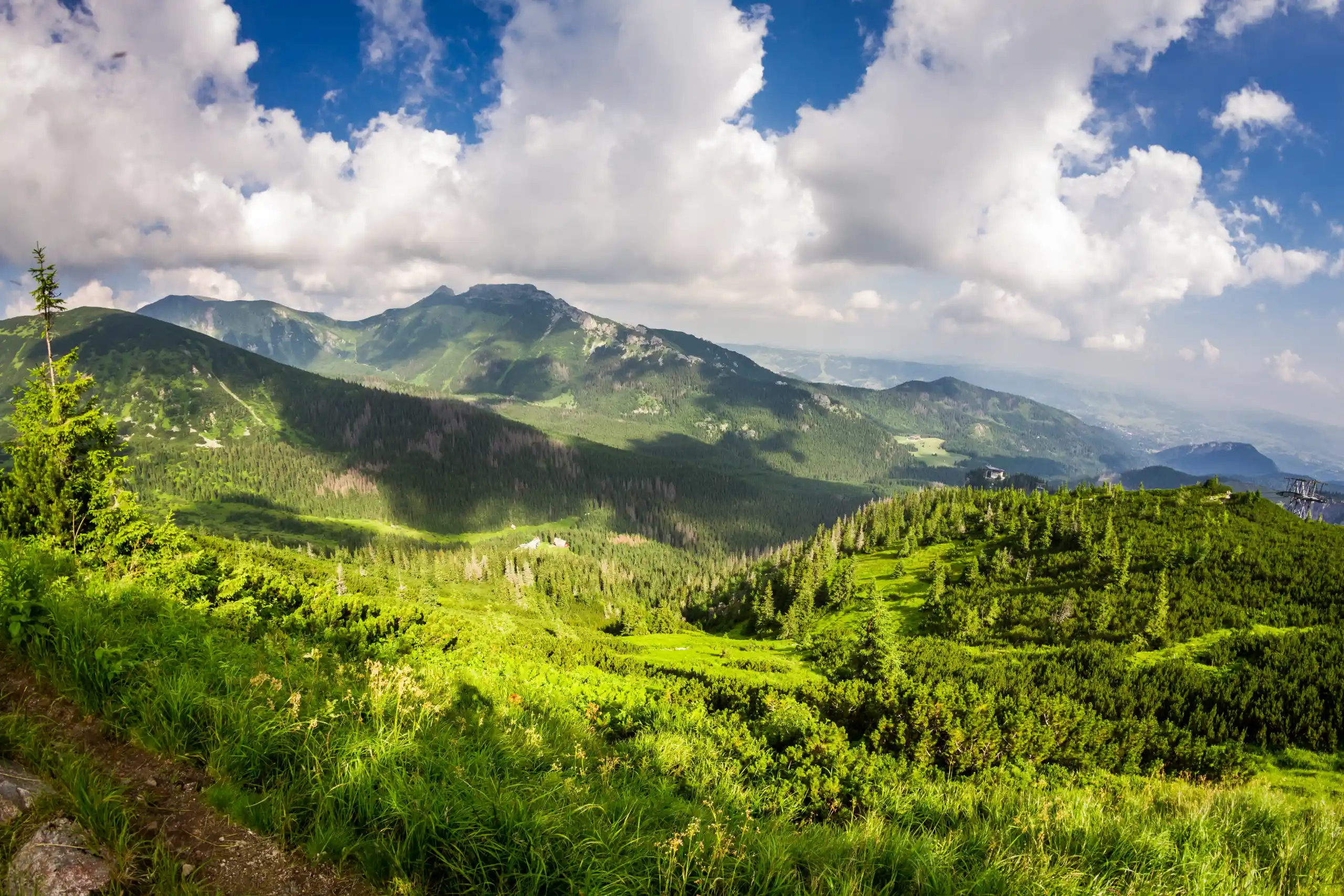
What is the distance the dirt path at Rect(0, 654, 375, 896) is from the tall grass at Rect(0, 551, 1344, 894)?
16cm

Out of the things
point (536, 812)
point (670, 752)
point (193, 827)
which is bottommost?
point (670, 752)

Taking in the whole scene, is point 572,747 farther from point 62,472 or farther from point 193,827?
point 62,472

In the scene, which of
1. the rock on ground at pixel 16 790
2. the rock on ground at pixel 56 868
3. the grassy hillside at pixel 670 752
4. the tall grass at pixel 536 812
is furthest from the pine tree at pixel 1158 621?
the rock on ground at pixel 16 790

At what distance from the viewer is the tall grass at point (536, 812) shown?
507 centimetres

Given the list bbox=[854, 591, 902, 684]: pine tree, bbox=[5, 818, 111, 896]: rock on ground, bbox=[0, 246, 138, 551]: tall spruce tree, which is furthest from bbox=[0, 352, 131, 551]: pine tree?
bbox=[854, 591, 902, 684]: pine tree

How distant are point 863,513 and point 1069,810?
160630mm

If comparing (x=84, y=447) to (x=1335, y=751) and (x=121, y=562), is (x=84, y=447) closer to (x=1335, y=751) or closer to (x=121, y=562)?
(x=121, y=562)

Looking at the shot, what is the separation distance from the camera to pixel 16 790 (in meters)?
4.81

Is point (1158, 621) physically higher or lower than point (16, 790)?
lower

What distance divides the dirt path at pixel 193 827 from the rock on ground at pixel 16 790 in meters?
0.59

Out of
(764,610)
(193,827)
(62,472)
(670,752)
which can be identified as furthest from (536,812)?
(764,610)

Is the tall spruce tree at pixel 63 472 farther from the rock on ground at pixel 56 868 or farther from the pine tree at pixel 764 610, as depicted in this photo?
the pine tree at pixel 764 610

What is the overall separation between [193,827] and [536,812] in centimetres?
325

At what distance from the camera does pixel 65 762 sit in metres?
5.33
